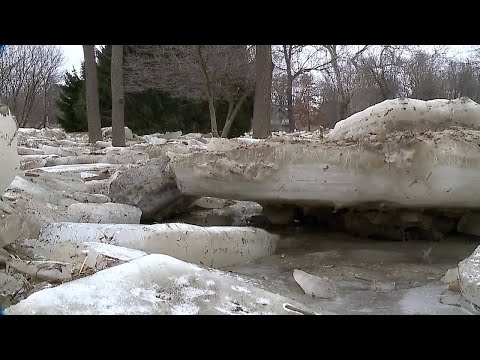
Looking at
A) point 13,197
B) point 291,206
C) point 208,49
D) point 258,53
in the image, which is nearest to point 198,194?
point 291,206

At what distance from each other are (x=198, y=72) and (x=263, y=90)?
833 cm

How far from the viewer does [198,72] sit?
59.5 ft

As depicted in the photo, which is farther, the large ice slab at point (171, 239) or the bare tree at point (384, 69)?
the bare tree at point (384, 69)

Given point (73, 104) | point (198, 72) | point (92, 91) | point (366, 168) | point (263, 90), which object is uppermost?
point (198, 72)

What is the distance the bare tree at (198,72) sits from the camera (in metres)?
17.2

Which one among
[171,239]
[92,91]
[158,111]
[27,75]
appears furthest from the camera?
[27,75]

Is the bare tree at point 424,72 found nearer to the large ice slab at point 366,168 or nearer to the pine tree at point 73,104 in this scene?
the pine tree at point 73,104

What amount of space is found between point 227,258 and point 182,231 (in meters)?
0.37

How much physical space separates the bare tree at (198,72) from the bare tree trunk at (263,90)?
6.20 metres

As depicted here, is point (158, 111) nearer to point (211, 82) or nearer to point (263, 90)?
point (211, 82)

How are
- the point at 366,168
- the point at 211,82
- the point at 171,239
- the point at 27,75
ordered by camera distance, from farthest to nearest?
the point at 27,75
the point at 211,82
the point at 366,168
the point at 171,239

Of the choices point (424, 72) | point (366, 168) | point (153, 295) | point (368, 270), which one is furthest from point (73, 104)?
point (153, 295)

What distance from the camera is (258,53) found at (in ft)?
32.5

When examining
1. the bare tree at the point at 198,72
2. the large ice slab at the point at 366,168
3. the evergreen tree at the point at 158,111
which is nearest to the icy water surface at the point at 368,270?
the large ice slab at the point at 366,168
